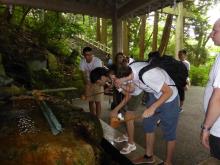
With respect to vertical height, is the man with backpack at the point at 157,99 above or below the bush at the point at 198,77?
above

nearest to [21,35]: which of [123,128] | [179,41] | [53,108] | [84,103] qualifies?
[84,103]

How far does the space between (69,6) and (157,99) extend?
4425mm

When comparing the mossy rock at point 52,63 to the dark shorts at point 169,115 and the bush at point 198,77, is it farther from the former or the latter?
the dark shorts at point 169,115

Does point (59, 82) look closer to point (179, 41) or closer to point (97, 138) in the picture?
point (179, 41)

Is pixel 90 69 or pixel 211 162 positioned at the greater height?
pixel 90 69

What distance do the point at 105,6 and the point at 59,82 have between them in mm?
4648

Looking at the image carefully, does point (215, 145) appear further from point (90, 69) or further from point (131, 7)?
point (131, 7)

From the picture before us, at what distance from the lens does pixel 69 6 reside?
727 cm

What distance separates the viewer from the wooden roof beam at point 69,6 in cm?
653

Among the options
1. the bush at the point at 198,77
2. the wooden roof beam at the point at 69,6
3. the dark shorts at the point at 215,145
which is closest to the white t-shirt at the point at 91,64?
the wooden roof beam at the point at 69,6

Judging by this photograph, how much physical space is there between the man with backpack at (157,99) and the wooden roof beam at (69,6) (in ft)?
12.1

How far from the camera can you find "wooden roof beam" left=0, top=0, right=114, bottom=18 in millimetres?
6530

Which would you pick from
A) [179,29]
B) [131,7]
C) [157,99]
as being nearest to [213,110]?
[157,99]

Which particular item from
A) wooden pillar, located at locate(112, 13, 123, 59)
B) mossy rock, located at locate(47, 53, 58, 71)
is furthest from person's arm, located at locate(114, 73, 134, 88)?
mossy rock, located at locate(47, 53, 58, 71)
